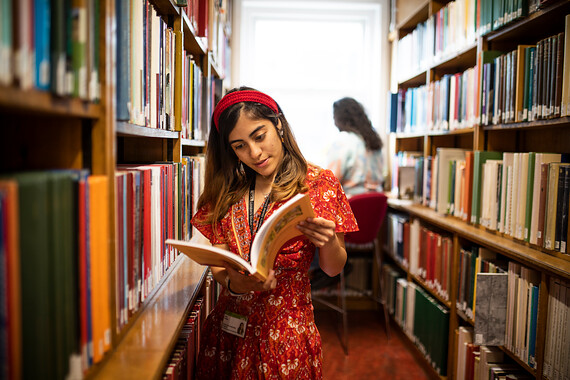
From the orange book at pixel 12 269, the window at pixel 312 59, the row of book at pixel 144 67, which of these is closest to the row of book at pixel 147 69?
the row of book at pixel 144 67

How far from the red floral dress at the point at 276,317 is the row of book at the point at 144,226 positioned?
0.15 m

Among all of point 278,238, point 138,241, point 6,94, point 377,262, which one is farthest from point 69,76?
point 377,262

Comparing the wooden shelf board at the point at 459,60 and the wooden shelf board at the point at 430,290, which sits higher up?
the wooden shelf board at the point at 459,60

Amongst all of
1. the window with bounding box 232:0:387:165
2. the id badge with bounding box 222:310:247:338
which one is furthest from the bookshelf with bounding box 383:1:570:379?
the id badge with bounding box 222:310:247:338

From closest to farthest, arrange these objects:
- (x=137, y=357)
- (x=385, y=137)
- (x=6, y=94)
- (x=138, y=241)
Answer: (x=6, y=94), (x=137, y=357), (x=138, y=241), (x=385, y=137)

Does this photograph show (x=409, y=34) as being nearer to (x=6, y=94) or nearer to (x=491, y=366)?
(x=491, y=366)

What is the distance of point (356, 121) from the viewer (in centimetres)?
335

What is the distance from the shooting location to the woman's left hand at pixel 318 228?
1128mm

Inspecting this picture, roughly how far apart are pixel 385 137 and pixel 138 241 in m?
3.50

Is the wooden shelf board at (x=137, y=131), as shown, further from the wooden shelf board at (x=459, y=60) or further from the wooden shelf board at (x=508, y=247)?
the wooden shelf board at (x=459, y=60)

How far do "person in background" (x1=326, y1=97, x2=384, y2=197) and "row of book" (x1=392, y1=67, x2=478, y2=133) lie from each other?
0.36m

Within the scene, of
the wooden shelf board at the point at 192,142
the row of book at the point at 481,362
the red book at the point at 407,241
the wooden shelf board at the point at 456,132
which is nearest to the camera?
the wooden shelf board at the point at 192,142

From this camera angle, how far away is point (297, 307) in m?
1.26

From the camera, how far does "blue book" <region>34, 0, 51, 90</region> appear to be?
594 mm
